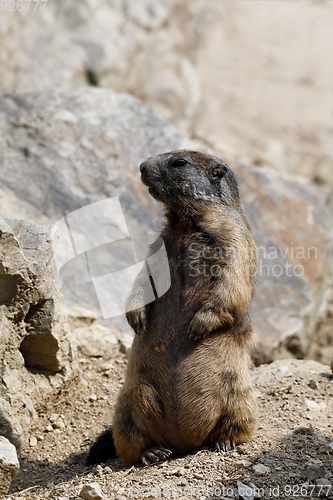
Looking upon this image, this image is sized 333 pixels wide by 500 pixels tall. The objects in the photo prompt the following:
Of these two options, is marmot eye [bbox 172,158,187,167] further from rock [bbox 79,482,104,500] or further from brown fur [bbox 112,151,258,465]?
rock [bbox 79,482,104,500]

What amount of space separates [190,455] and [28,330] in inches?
76.6

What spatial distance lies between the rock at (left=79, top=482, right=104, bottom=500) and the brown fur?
0.68 metres

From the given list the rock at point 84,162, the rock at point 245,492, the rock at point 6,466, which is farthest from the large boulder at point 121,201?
the rock at point 245,492

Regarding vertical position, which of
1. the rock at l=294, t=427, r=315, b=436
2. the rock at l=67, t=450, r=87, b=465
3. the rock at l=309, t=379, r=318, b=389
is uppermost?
the rock at l=309, t=379, r=318, b=389

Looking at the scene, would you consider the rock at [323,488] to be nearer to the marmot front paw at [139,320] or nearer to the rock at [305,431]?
the rock at [305,431]

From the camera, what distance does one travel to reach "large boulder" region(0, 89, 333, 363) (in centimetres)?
702

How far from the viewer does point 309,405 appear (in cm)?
516

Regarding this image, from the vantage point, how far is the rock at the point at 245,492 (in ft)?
11.7

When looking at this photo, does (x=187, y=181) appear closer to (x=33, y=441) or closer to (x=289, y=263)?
(x=33, y=441)

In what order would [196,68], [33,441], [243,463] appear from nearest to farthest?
[243,463]
[33,441]
[196,68]

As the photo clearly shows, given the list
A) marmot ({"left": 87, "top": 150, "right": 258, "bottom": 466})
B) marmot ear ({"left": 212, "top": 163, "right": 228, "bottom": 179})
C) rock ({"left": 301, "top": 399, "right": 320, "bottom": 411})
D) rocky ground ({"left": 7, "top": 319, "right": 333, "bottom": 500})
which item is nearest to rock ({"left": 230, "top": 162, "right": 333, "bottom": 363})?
rocky ground ({"left": 7, "top": 319, "right": 333, "bottom": 500})

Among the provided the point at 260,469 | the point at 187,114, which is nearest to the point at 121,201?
the point at 260,469

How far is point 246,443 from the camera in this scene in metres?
4.43

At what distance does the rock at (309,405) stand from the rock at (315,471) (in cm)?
116
